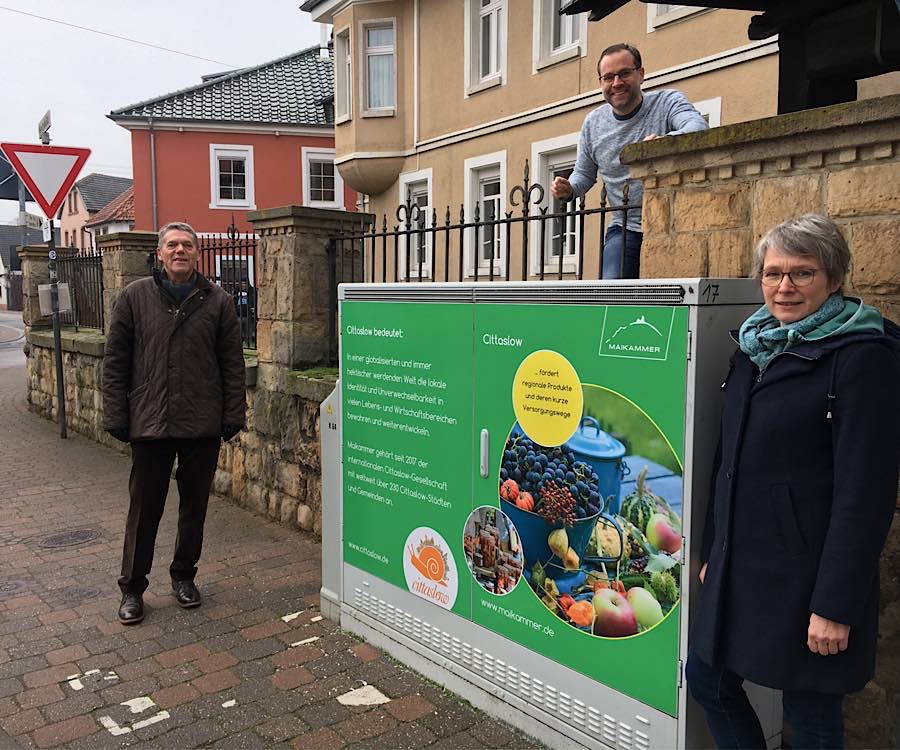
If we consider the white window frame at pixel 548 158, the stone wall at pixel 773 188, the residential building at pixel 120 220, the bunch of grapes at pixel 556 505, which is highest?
the residential building at pixel 120 220

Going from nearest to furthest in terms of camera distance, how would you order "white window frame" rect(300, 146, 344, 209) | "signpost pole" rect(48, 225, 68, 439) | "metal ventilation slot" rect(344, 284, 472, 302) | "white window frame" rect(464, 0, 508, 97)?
"metal ventilation slot" rect(344, 284, 472, 302), "signpost pole" rect(48, 225, 68, 439), "white window frame" rect(464, 0, 508, 97), "white window frame" rect(300, 146, 344, 209)

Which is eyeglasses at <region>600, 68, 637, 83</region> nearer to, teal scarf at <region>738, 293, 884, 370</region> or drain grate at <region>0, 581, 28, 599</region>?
teal scarf at <region>738, 293, 884, 370</region>

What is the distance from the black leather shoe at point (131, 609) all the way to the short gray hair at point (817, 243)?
3869mm

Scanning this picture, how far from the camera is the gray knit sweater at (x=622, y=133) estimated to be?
404cm

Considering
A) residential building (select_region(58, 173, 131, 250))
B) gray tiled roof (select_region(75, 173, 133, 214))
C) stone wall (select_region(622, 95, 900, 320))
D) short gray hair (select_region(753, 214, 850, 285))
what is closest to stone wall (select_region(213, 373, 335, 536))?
stone wall (select_region(622, 95, 900, 320))

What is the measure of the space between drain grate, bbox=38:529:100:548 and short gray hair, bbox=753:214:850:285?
214 inches

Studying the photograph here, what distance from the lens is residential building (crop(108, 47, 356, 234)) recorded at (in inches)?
1090

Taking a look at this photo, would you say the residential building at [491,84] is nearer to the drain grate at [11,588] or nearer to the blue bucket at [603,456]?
the drain grate at [11,588]

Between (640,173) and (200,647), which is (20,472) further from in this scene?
(640,173)

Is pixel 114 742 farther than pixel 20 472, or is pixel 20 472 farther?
pixel 20 472

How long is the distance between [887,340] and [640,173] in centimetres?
162

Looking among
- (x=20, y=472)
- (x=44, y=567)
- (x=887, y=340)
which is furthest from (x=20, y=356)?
(x=887, y=340)

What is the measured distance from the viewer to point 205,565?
18.2ft

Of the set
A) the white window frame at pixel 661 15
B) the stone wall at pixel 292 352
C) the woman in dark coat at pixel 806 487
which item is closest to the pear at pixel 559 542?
the woman in dark coat at pixel 806 487
